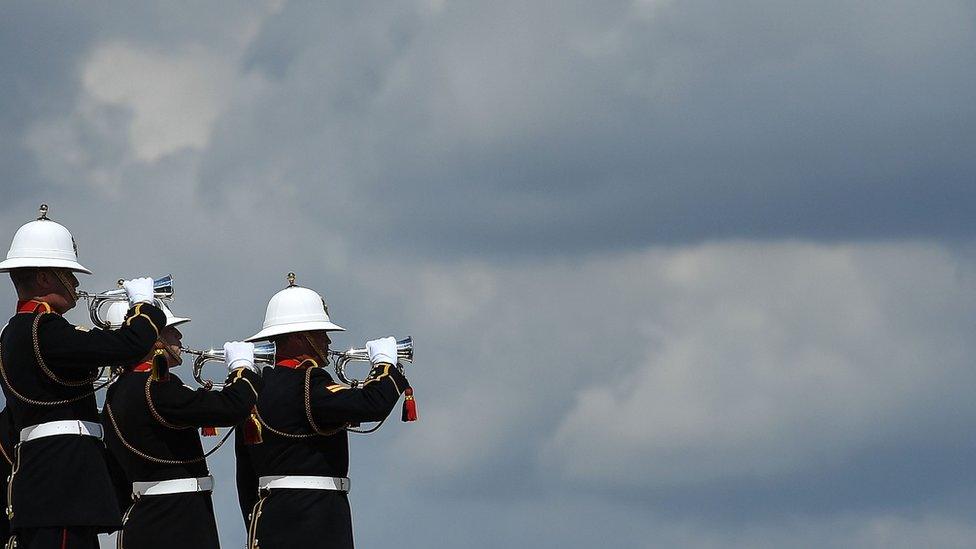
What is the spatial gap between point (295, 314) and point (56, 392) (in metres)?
4.39

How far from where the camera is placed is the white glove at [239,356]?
2158cm

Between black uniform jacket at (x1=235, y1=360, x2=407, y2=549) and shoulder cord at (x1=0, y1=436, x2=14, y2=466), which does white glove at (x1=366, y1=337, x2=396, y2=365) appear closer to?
black uniform jacket at (x1=235, y1=360, x2=407, y2=549)

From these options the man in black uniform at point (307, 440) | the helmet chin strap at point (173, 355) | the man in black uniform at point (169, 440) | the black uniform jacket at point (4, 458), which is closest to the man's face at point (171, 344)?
the helmet chin strap at point (173, 355)

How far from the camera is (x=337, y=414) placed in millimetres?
22047

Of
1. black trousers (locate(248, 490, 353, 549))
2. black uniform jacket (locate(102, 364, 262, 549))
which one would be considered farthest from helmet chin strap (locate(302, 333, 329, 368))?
black trousers (locate(248, 490, 353, 549))

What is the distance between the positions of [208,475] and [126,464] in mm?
1099

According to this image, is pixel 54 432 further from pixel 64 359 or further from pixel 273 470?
pixel 273 470

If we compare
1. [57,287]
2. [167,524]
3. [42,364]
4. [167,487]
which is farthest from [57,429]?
[167,524]

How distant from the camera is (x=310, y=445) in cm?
2244

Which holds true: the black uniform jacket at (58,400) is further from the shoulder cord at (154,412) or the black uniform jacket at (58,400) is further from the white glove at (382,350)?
the white glove at (382,350)

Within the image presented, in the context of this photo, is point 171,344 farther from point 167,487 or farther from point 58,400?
point 58,400

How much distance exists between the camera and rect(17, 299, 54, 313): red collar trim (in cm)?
2000

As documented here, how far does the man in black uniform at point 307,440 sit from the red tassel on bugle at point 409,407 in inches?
29.0

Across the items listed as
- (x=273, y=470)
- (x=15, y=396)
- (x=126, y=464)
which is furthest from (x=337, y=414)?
(x=15, y=396)
